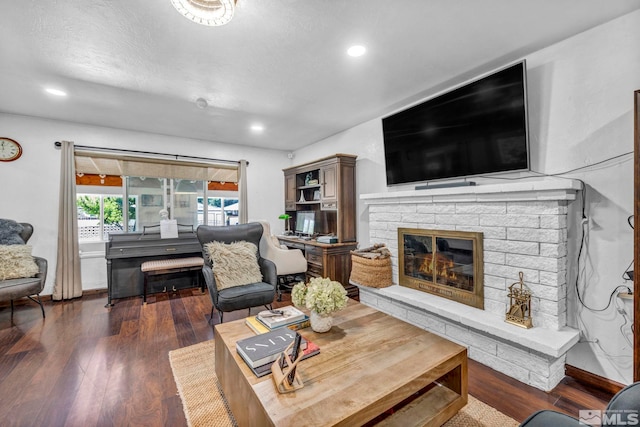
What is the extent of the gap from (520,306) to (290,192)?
3.81 metres

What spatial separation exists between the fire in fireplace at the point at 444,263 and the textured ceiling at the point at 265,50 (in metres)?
1.50

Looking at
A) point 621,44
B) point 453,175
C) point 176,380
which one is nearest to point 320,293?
point 176,380

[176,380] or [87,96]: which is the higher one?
[87,96]

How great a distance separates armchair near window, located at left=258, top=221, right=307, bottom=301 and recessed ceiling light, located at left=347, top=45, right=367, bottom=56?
7.28ft

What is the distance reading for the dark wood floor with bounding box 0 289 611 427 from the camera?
164 cm

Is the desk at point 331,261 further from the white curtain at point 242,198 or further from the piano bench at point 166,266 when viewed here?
the piano bench at point 166,266

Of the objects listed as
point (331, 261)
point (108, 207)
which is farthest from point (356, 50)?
point (108, 207)

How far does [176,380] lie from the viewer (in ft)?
6.37

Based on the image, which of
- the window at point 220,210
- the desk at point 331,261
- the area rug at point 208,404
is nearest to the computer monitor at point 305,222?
the desk at point 331,261

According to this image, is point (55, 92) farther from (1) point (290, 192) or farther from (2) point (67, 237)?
(1) point (290, 192)

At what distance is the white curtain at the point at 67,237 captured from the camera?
3605mm

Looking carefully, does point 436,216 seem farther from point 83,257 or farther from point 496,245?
point 83,257

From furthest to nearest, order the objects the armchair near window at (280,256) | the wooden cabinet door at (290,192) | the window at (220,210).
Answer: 1. the wooden cabinet door at (290,192)
2. the window at (220,210)
3. the armchair near window at (280,256)

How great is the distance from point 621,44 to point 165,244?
4.94 meters
